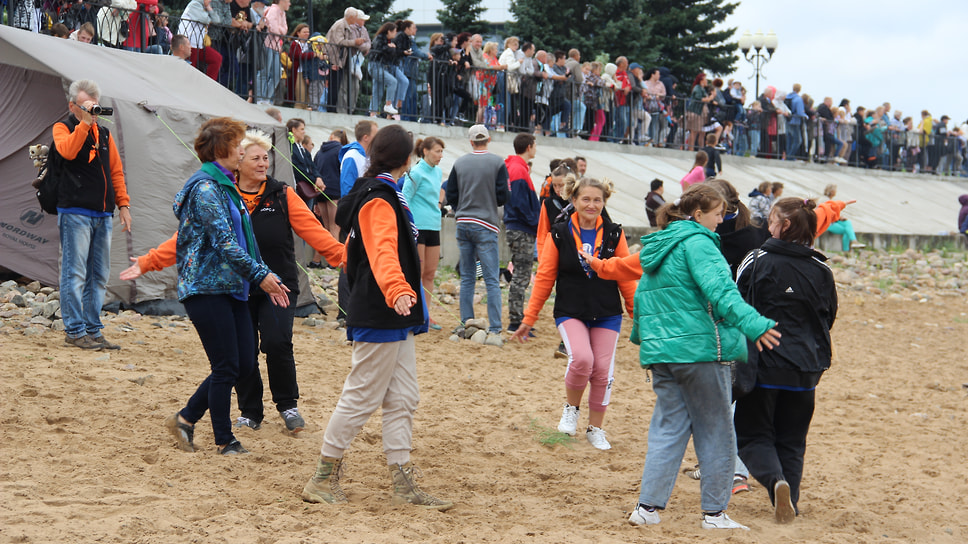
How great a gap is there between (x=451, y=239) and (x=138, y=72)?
4.94 m

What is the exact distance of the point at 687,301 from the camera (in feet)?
14.9

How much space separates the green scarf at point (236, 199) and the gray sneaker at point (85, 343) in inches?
113

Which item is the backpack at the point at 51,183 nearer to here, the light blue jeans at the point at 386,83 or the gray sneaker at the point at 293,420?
the gray sneaker at the point at 293,420

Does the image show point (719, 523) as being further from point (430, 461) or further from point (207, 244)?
point (207, 244)

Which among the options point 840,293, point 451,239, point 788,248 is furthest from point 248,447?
point 840,293

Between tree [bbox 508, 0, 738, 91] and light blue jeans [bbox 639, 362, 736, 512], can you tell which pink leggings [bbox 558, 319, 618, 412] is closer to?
light blue jeans [bbox 639, 362, 736, 512]

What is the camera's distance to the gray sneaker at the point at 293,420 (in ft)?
19.9

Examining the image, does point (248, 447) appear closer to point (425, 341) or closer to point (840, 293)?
point (425, 341)

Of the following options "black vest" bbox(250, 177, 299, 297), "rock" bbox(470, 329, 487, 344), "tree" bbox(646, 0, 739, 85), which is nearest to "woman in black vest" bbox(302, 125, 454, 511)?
"black vest" bbox(250, 177, 299, 297)

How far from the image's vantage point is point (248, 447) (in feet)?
18.8

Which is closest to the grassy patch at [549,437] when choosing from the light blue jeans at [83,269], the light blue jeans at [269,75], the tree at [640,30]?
the light blue jeans at [83,269]

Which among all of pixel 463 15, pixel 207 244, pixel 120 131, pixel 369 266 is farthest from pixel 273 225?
pixel 463 15

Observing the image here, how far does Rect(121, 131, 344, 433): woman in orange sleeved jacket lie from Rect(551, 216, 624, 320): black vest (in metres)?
1.65

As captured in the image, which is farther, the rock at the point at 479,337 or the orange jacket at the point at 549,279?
the rock at the point at 479,337
